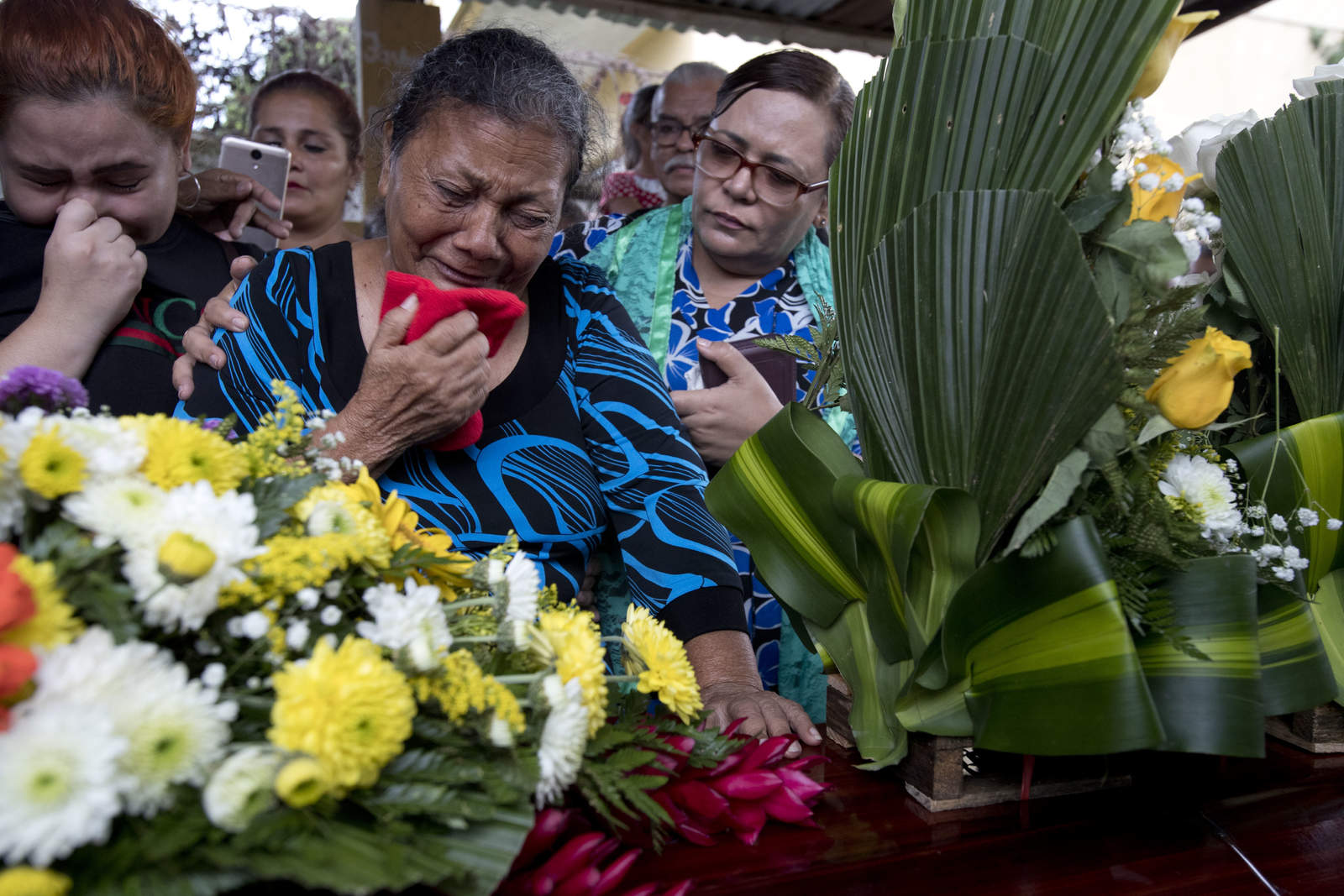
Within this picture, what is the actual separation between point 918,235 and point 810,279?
127 cm

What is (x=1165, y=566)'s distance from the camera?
101cm

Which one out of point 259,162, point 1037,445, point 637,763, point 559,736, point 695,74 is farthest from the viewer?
point 695,74

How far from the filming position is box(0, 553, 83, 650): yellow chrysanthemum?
59cm

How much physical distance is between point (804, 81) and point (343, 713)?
1.83 meters

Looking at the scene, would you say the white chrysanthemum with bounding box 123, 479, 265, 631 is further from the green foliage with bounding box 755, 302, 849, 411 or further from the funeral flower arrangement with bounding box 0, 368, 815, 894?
the green foliage with bounding box 755, 302, 849, 411

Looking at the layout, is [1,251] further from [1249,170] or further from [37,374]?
[1249,170]

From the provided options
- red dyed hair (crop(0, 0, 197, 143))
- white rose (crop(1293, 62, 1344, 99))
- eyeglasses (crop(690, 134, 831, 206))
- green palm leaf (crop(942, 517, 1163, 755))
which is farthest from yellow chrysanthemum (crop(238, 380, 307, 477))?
eyeglasses (crop(690, 134, 831, 206))

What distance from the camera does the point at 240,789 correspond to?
24.0 inches

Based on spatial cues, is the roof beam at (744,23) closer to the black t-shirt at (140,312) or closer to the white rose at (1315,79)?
the black t-shirt at (140,312)

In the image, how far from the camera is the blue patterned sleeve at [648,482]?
149cm

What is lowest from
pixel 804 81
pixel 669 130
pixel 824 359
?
pixel 824 359

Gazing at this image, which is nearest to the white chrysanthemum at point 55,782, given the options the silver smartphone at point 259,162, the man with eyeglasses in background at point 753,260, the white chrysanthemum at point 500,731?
the white chrysanthemum at point 500,731

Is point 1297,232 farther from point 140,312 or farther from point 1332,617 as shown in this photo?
point 140,312

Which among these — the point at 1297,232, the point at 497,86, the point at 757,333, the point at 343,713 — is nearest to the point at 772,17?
the point at 757,333
